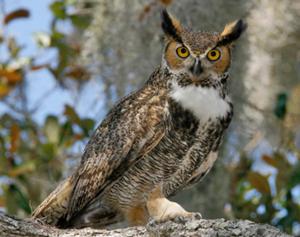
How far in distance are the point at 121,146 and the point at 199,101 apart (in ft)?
1.22

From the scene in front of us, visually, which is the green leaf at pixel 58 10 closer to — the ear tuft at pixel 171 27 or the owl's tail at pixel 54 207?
the ear tuft at pixel 171 27

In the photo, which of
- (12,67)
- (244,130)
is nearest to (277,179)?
(244,130)

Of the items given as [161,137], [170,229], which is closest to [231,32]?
[161,137]

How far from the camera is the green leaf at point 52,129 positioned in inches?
192

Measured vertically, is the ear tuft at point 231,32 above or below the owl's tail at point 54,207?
above

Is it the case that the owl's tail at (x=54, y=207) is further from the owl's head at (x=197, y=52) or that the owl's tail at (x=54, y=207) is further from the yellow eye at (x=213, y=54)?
the yellow eye at (x=213, y=54)

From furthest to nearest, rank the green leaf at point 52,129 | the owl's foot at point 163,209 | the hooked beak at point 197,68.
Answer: the green leaf at point 52,129 → the hooked beak at point 197,68 → the owl's foot at point 163,209

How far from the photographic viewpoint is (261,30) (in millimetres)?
5598

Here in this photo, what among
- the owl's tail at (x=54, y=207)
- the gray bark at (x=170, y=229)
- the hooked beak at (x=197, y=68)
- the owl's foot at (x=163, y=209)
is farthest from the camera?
the owl's tail at (x=54, y=207)

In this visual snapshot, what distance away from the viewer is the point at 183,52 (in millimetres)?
3506

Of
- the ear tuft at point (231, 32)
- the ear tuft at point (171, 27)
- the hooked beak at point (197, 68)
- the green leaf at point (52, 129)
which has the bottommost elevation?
the green leaf at point (52, 129)

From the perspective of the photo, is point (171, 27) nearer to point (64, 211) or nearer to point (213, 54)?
point (213, 54)

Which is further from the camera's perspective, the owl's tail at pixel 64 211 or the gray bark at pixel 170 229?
the owl's tail at pixel 64 211

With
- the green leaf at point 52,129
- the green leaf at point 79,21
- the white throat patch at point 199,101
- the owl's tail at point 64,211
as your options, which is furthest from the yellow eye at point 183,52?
the green leaf at point 79,21
